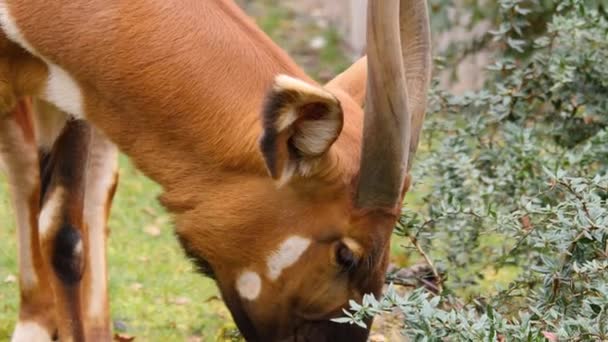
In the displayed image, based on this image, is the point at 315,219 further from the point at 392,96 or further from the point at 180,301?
the point at 180,301

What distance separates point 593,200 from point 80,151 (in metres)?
2.14

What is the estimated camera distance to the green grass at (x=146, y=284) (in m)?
6.53

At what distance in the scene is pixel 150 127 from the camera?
480cm

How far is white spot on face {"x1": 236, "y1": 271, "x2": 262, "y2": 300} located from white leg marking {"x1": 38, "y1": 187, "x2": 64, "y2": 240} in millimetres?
1254

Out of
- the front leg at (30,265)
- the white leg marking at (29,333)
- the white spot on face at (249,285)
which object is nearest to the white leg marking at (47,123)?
the front leg at (30,265)

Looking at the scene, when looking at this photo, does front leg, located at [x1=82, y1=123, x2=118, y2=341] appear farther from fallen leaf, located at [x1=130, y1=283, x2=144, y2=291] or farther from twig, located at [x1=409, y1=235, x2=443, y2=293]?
twig, located at [x1=409, y1=235, x2=443, y2=293]

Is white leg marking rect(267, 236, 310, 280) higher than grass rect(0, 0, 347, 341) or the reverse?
higher

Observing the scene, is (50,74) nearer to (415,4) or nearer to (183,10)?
(183,10)

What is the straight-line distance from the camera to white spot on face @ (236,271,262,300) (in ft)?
15.7

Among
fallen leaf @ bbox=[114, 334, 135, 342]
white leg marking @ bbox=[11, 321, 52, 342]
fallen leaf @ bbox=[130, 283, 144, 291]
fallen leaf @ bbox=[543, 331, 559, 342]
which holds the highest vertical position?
fallen leaf @ bbox=[543, 331, 559, 342]

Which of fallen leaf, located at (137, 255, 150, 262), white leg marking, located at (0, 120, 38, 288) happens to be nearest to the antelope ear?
white leg marking, located at (0, 120, 38, 288)

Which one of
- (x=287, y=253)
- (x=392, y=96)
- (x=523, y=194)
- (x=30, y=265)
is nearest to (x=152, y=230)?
(x=30, y=265)

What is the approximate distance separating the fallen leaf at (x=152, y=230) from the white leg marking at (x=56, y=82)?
3013 millimetres

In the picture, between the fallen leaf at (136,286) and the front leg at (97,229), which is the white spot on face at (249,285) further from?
the fallen leaf at (136,286)
